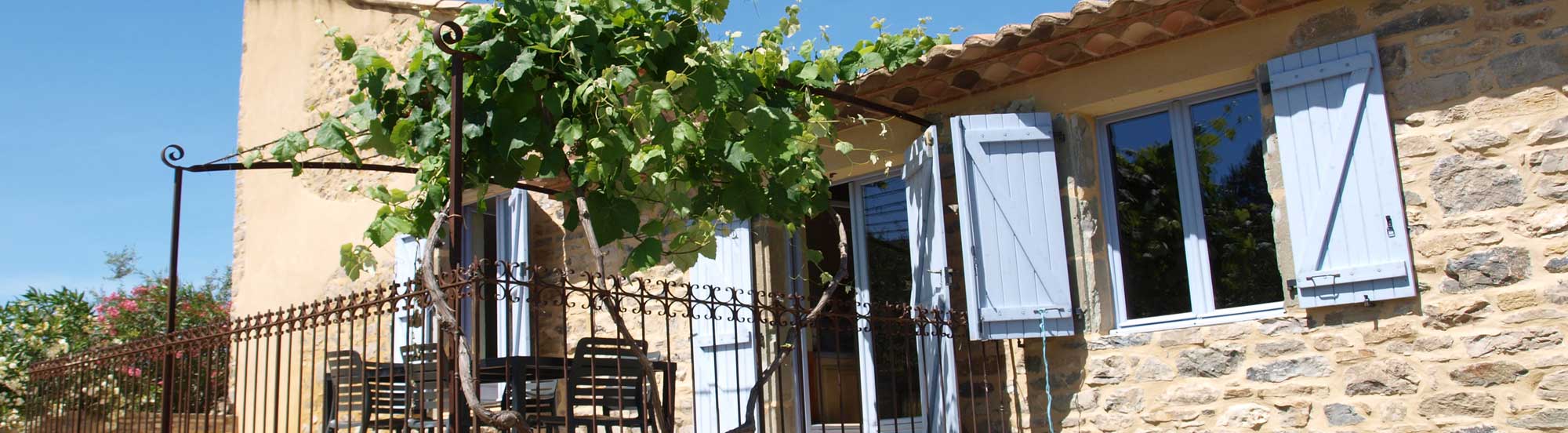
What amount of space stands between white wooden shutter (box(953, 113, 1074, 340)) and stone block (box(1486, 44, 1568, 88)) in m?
1.77

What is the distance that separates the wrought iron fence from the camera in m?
4.82

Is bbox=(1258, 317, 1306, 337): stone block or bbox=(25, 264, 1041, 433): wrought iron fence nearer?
bbox=(25, 264, 1041, 433): wrought iron fence

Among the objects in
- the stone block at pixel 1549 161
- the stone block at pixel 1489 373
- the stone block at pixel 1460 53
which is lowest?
the stone block at pixel 1489 373

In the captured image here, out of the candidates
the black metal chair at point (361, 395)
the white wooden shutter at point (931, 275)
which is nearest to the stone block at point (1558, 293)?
the white wooden shutter at point (931, 275)

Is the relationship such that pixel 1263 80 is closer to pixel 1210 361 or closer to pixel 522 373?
pixel 1210 361

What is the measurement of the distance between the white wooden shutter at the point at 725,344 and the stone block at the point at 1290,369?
2.44 metres

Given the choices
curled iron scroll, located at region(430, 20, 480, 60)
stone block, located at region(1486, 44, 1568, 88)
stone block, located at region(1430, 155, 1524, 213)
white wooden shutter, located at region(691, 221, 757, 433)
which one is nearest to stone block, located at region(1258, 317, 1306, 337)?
stone block, located at region(1430, 155, 1524, 213)

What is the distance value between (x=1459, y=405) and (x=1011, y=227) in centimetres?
188

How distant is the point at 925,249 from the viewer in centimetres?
607

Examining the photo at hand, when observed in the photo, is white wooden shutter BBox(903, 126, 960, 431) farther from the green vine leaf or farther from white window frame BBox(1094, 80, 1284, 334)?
the green vine leaf

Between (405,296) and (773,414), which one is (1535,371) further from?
(405,296)

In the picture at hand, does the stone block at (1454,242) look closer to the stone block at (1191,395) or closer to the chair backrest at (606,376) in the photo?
the stone block at (1191,395)

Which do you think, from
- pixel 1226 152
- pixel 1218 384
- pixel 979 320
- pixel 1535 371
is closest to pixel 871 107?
pixel 979 320

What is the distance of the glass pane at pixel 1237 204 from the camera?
215 inches
